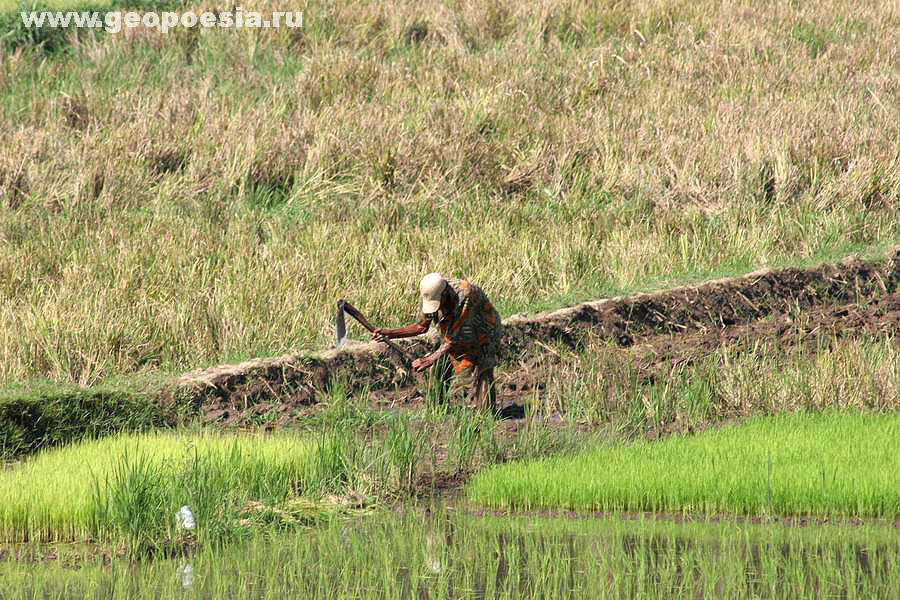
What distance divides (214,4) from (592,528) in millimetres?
19802

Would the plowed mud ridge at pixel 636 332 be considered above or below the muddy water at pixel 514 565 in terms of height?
below

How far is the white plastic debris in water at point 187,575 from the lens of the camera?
6.48 metres

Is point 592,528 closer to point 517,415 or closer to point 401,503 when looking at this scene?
point 401,503

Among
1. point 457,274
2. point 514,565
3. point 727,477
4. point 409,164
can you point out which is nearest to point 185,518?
point 514,565

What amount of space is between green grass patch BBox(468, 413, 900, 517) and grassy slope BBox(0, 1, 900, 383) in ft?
12.3

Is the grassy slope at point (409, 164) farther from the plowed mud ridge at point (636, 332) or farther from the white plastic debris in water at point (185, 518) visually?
the white plastic debris in water at point (185, 518)

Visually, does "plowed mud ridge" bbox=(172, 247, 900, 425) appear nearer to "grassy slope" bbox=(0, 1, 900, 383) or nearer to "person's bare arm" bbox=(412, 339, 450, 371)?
"grassy slope" bbox=(0, 1, 900, 383)

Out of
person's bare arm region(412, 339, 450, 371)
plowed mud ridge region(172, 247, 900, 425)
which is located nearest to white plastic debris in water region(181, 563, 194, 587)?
person's bare arm region(412, 339, 450, 371)

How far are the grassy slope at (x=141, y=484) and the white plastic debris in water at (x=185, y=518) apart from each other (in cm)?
4

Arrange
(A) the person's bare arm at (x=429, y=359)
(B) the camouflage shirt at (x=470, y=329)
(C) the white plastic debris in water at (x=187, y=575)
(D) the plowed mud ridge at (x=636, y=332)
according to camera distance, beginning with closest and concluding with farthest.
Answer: (C) the white plastic debris in water at (x=187, y=575), (A) the person's bare arm at (x=429, y=359), (B) the camouflage shirt at (x=470, y=329), (D) the plowed mud ridge at (x=636, y=332)

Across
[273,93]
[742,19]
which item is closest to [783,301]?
[273,93]

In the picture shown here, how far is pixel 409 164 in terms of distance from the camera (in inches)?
713

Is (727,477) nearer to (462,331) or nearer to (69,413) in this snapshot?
(462,331)

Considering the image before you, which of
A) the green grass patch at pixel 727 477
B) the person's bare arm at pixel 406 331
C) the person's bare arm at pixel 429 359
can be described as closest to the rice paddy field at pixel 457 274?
the green grass patch at pixel 727 477
